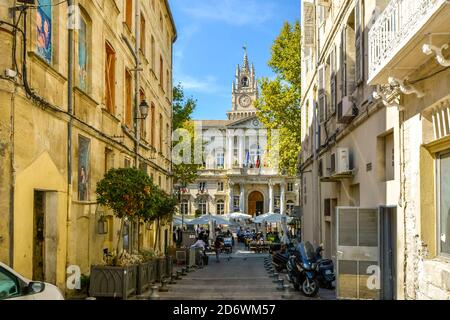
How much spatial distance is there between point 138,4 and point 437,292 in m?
14.7

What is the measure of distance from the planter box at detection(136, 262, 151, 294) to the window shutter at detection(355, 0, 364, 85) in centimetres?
650

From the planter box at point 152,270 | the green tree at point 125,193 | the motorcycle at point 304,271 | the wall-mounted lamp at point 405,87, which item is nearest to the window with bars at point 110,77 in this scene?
the green tree at point 125,193

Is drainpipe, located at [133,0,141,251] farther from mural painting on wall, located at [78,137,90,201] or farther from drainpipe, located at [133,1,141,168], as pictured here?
mural painting on wall, located at [78,137,90,201]

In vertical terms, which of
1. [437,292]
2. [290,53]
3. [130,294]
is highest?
[290,53]

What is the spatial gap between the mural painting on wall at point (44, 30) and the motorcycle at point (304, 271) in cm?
749

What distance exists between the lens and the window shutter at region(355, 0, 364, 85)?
1266 cm

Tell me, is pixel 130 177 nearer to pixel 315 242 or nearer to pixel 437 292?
pixel 437 292

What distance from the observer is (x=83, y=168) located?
1247 centimetres

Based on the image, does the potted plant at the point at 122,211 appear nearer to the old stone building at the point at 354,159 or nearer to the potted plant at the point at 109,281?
the potted plant at the point at 109,281

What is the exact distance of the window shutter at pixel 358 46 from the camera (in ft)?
41.5

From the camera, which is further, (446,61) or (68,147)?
(68,147)

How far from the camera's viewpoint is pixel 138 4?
19312 mm
